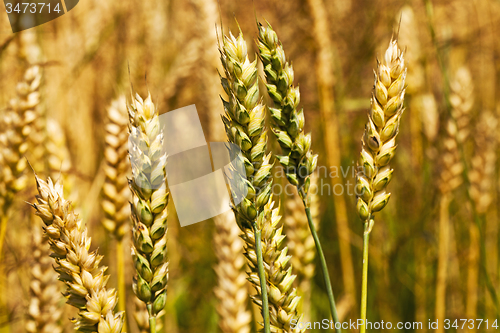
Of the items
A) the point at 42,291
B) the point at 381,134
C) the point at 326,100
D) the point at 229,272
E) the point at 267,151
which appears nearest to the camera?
the point at 381,134

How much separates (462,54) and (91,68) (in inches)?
91.3

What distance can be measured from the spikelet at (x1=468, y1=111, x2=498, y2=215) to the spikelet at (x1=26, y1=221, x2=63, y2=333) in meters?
1.43

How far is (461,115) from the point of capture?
1.27 m

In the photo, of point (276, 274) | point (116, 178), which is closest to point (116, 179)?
point (116, 178)

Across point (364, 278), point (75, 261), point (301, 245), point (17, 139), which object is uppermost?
point (17, 139)

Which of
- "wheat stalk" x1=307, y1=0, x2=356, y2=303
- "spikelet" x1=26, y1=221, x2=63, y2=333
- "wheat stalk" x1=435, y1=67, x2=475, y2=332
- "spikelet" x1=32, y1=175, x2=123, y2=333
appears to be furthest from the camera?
"wheat stalk" x1=307, y1=0, x2=356, y2=303

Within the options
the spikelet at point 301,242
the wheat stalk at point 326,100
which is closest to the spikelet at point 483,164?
the wheat stalk at point 326,100

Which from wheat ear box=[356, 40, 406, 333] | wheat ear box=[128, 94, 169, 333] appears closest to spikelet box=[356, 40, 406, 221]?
wheat ear box=[356, 40, 406, 333]

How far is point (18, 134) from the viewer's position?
0.78 meters

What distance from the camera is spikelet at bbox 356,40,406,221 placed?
52 cm

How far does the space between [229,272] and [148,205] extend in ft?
1.86

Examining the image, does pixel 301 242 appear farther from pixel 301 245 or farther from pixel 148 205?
pixel 148 205

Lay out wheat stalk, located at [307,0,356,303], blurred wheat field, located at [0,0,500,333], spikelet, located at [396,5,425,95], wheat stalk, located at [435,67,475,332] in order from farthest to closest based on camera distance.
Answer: spikelet, located at [396,5,425,95] < wheat stalk, located at [307,0,356,303] < wheat stalk, located at [435,67,475,332] < blurred wheat field, located at [0,0,500,333]

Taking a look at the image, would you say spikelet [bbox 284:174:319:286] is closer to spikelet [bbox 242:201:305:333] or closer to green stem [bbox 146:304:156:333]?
spikelet [bbox 242:201:305:333]
